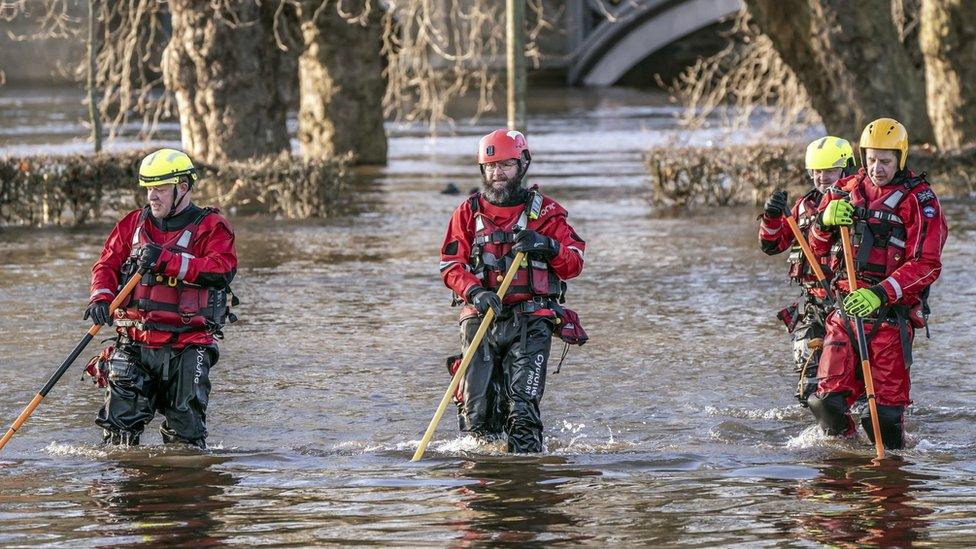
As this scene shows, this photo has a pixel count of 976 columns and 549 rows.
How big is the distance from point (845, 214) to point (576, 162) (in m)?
23.3

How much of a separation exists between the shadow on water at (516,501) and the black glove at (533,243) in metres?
1.08

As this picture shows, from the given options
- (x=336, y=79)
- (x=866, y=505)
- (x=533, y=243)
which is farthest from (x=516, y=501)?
(x=336, y=79)

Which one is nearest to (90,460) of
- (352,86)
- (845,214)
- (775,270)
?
(845,214)

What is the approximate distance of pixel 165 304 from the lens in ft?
29.0

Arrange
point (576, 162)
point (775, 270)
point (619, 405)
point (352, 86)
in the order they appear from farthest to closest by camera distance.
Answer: point (576, 162) < point (352, 86) < point (775, 270) < point (619, 405)

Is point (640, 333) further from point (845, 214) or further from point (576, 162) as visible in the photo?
point (576, 162)

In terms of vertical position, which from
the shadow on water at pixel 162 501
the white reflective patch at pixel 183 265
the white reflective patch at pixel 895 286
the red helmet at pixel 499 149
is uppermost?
the red helmet at pixel 499 149

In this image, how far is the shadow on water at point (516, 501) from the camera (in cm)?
733

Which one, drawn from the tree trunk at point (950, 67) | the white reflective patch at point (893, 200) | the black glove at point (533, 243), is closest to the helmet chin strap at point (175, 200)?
the black glove at point (533, 243)

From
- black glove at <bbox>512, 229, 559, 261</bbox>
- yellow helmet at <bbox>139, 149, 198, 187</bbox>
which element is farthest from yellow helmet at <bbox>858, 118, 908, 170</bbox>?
yellow helmet at <bbox>139, 149, 198, 187</bbox>

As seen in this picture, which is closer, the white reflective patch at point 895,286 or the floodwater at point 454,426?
the floodwater at point 454,426

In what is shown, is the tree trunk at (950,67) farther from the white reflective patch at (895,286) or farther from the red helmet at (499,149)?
the red helmet at (499,149)

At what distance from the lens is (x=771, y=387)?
1138cm

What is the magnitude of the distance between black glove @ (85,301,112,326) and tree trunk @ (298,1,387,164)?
18612 millimetres
